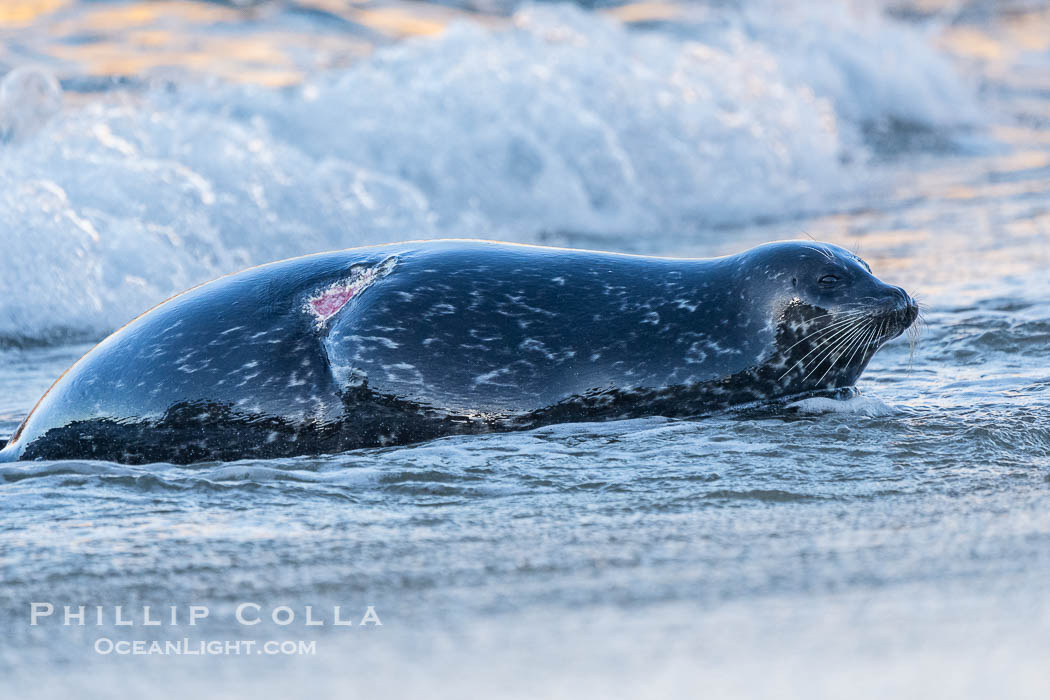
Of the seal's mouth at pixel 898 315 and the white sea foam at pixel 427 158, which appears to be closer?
the seal's mouth at pixel 898 315

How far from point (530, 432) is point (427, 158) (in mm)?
7389

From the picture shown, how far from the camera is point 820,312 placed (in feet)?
15.4

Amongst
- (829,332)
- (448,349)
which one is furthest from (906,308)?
(448,349)

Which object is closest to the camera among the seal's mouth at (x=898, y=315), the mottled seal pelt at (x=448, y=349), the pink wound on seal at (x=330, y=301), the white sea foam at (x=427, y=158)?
the mottled seal pelt at (x=448, y=349)

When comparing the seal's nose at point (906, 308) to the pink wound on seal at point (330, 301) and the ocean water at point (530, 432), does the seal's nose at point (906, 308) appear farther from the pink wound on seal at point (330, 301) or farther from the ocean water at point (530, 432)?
the pink wound on seal at point (330, 301)

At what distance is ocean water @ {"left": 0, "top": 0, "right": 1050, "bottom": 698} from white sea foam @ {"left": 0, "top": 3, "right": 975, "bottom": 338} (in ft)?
0.12

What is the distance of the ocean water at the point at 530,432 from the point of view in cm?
274

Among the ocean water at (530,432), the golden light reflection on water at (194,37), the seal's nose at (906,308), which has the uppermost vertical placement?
the golden light reflection on water at (194,37)

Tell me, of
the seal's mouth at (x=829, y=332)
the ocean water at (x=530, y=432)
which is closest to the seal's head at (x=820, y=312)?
the seal's mouth at (x=829, y=332)

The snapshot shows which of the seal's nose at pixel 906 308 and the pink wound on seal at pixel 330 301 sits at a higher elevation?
the seal's nose at pixel 906 308

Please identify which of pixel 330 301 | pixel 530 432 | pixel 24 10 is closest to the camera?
pixel 530 432

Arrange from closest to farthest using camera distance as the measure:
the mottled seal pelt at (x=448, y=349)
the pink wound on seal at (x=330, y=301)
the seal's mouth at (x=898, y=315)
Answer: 1. the mottled seal pelt at (x=448, y=349)
2. the pink wound on seal at (x=330, y=301)
3. the seal's mouth at (x=898, y=315)

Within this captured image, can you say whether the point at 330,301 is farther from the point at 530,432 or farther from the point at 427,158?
the point at 427,158

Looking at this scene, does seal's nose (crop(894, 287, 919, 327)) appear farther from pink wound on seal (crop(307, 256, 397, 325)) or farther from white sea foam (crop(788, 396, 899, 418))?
pink wound on seal (crop(307, 256, 397, 325))
